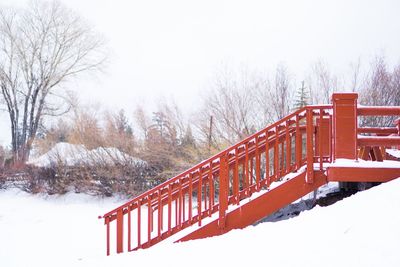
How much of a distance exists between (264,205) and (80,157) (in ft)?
47.3

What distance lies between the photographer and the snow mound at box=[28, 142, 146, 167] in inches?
690

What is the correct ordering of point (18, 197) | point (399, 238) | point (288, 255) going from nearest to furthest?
1. point (399, 238)
2. point (288, 255)
3. point (18, 197)

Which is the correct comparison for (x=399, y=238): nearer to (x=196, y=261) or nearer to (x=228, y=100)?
(x=196, y=261)

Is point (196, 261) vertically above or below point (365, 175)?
below

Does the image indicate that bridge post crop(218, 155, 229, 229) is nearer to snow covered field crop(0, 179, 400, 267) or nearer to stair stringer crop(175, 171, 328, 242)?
stair stringer crop(175, 171, 328, 242)

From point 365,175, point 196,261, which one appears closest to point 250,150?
point 365,175

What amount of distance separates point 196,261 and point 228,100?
13234mm

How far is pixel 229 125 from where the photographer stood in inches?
641

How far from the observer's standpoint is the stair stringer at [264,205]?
525 cm

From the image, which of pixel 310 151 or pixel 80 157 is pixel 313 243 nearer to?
pixel 310 151

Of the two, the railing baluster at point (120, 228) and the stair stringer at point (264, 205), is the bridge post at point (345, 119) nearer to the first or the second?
the stair stringer at point (264, 205)

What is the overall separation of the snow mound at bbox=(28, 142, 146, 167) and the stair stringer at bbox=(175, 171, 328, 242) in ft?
40.3

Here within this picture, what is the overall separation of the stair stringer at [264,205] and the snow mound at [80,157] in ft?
40.3

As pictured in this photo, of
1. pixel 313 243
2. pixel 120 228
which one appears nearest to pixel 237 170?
pixel 313 243
